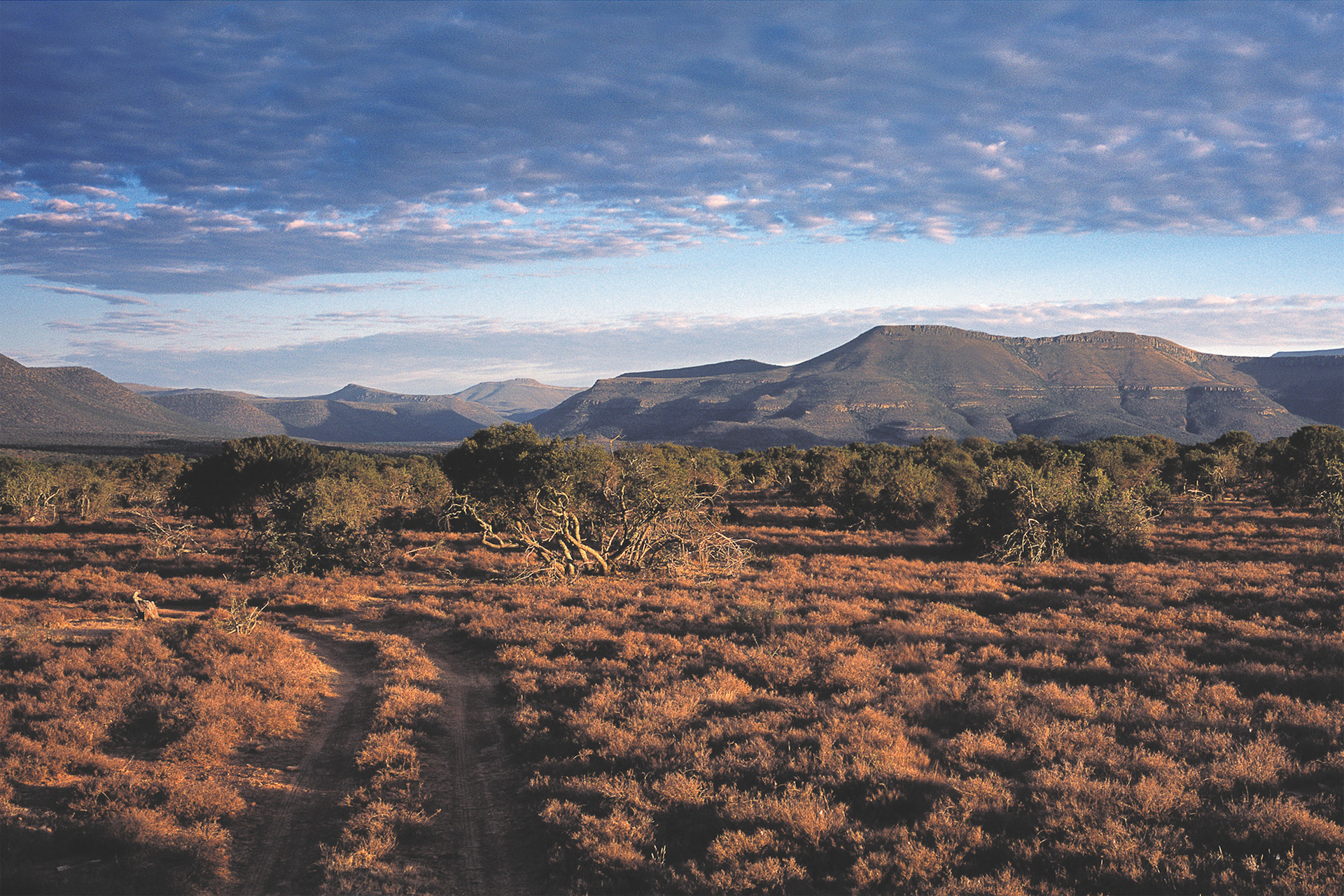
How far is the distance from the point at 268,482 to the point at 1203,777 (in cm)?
3831

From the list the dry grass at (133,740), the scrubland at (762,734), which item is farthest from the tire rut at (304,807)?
the dry grass at (133,740)

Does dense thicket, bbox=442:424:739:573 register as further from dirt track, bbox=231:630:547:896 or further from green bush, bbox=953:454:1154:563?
dirt track, bbox=231:630:547:896

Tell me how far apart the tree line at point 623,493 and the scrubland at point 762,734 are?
4.94 metres

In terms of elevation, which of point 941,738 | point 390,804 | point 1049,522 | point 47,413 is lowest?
point 390,804

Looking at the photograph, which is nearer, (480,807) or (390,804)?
(390,804)

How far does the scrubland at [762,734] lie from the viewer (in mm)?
7070

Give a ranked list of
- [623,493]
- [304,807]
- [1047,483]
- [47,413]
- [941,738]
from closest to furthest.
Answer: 1. [304,807]
2. [941,738]
3. [623,493]
4. [1047,483]
5. [47,413]

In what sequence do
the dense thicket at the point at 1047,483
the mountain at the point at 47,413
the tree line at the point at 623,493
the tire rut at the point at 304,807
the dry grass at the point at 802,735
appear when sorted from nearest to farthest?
the dry grass at the point at 802,735 → the tire rut at the point at 304,807 → the tree line at the point at 623,493 → the dense thicket at the point at 1047,483 → the mountain at the point at 47,413

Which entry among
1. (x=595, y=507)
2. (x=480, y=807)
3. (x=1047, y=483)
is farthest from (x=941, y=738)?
(x=1047, y=483)

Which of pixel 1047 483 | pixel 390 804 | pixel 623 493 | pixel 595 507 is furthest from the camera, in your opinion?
pixel 1047 483

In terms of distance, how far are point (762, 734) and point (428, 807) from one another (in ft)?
15.1

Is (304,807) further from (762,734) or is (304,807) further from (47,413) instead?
(47,413)

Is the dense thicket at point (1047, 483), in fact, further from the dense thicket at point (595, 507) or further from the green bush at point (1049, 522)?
the dense thicket at point (595, 507)

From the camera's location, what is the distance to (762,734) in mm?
10250
